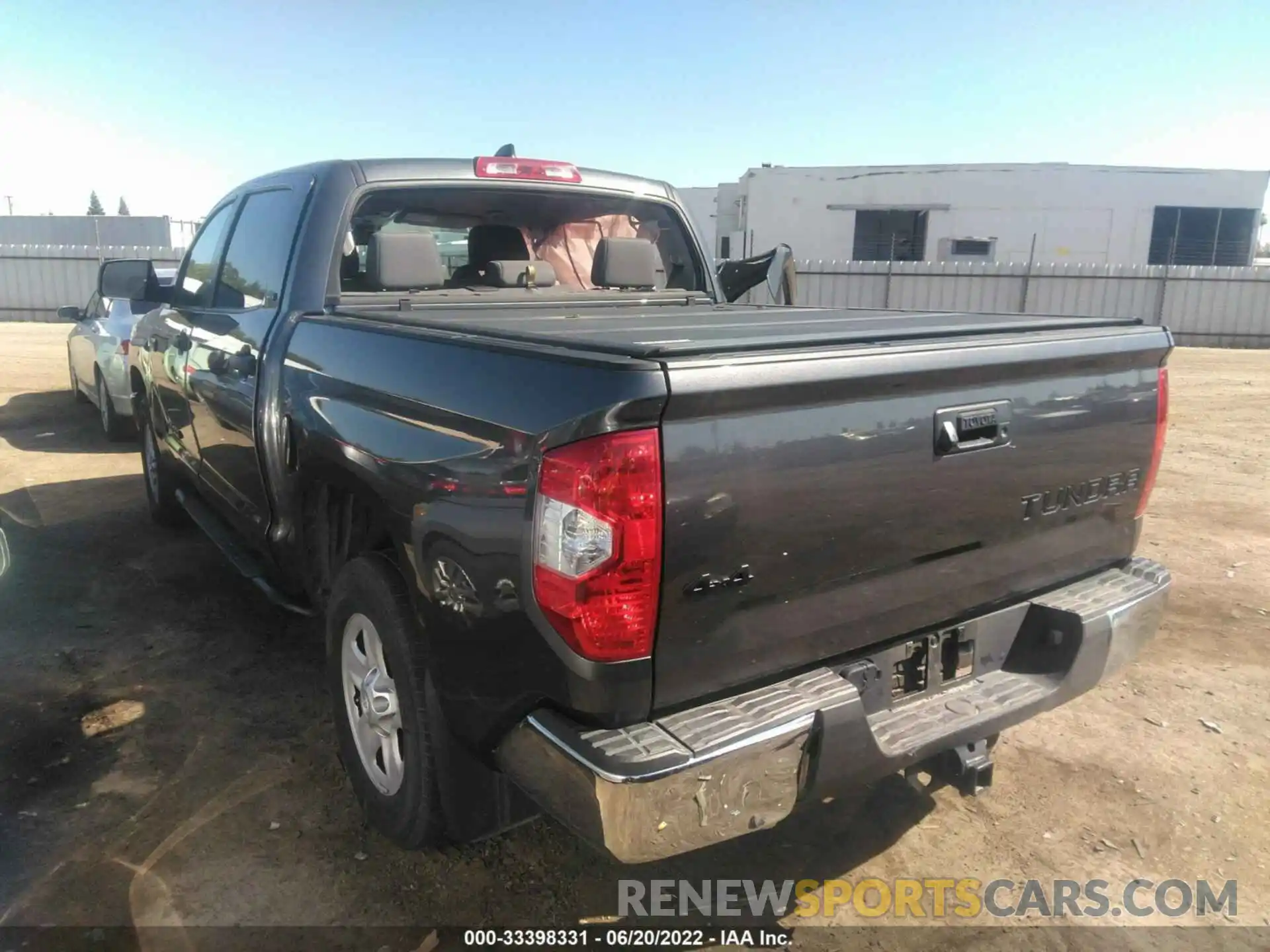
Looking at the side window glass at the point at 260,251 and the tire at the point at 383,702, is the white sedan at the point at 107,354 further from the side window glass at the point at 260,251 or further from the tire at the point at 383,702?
the tire at the point at 383,702

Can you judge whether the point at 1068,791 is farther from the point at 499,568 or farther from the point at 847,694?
the point at 499,568

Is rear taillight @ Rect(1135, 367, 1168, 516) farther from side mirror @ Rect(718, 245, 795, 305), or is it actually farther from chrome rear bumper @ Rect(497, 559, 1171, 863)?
side mirror @ Rect(718, 245, 795, 305)

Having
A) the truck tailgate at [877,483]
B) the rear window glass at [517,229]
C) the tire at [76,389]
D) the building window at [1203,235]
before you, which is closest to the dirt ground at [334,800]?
the truck tailgate at [877,483]

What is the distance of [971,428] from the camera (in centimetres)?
235

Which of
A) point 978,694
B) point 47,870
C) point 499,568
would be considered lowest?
point 47,870

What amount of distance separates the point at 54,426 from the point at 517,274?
739 cm

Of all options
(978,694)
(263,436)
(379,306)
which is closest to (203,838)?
(263,436)

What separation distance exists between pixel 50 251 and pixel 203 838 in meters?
23.0

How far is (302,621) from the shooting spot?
4621mm

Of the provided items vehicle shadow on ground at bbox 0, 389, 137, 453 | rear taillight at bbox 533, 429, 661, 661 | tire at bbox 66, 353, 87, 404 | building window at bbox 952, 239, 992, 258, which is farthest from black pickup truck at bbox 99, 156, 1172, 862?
building window at bbox 952, 239, 992, 258

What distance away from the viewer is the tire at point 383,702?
2490 mm

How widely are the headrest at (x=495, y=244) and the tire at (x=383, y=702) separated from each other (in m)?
1.87

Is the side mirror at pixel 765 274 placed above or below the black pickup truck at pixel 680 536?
above

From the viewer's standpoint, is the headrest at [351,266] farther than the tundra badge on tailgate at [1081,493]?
Yes
